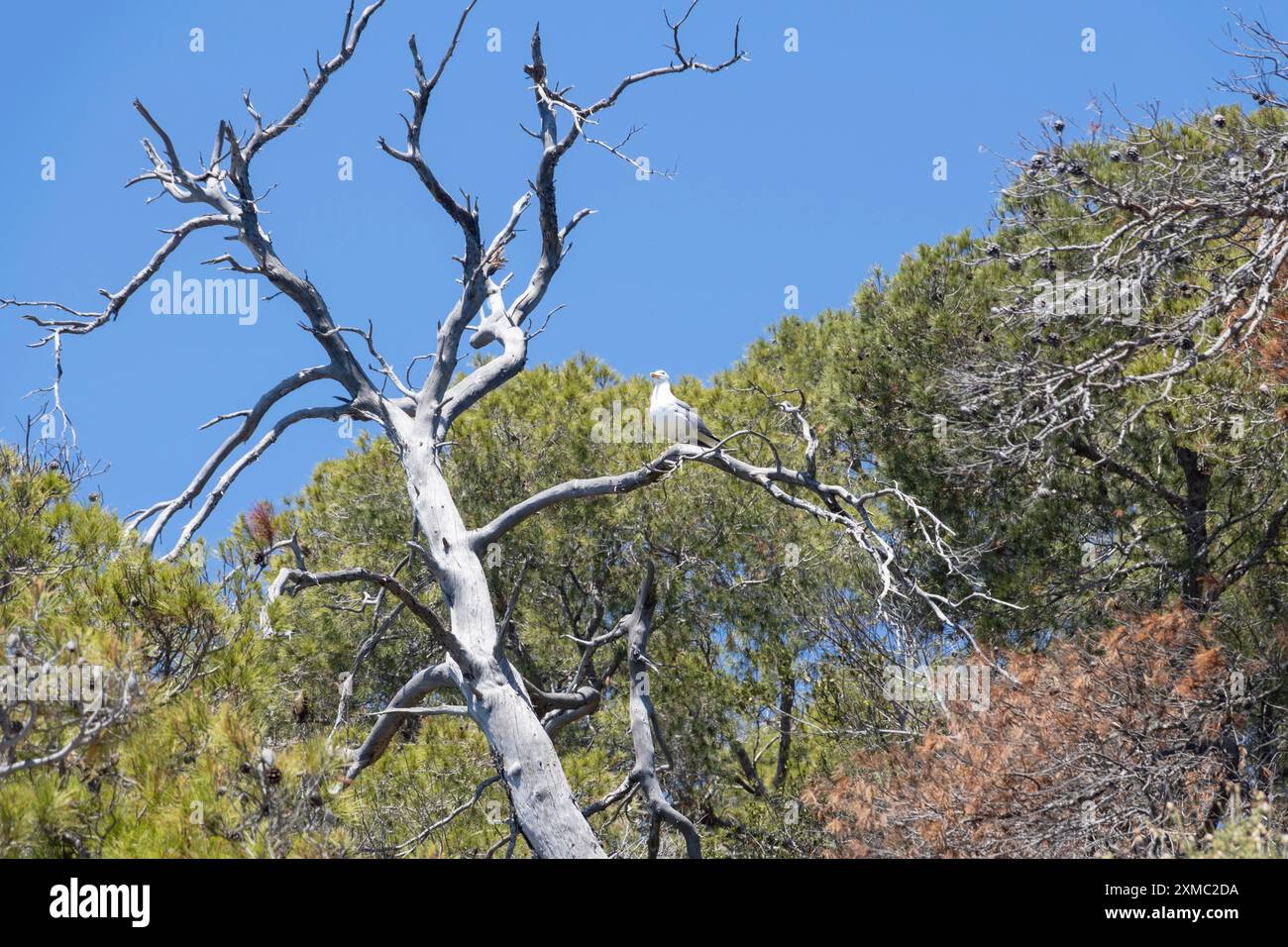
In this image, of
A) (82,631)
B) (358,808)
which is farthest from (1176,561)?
(82,631)

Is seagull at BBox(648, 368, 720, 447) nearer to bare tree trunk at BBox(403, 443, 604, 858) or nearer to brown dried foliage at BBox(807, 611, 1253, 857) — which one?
bare tree trunk at BBox(403, 443, 604, 858)

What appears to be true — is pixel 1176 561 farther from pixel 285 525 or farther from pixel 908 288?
pixel 285 525

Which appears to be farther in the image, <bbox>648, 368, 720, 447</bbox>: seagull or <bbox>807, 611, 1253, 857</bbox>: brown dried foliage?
<bbox>648, 368, 720, 447</bbox>: seagull

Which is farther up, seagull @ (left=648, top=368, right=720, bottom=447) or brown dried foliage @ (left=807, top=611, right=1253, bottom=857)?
seagull @ (left=648, top=368, right=720, bottom=447)

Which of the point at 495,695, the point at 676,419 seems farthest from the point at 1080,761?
the point at 495,695

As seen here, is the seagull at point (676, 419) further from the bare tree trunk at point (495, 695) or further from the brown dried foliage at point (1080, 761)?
the brown dried foliage at point (1080, 761)

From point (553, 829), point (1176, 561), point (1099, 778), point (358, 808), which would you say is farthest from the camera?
point (1176, 561)

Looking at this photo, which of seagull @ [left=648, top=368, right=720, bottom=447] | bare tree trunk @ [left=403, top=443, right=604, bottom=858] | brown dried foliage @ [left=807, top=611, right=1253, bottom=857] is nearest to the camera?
bare tree trunk @ [left=403, top=443, right=604, bottom=858]

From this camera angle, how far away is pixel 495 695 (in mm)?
6859

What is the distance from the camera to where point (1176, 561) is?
10602 millimetres

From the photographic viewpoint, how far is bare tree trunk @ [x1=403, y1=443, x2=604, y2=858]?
6562mm

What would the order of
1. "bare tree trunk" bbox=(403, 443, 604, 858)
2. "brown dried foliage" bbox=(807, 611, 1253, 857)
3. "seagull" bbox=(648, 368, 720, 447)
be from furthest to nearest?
"seagull" bbox=(648, 368, 720, 447) < "brown dried foliage" bbox=(807, 611, 1253, 857) < "bare tree trunk" bbox=(403, 443, 604, 858)

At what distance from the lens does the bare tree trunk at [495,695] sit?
6562mm
